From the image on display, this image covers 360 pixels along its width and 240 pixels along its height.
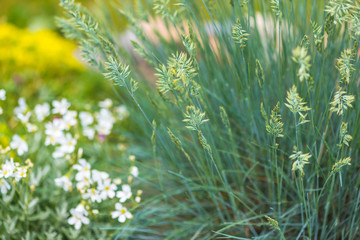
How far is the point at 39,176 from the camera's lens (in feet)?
5.29

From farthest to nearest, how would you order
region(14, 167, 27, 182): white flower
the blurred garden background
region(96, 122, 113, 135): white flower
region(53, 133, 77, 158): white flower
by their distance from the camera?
region(96, 122, 113, 135): white flower < region(53, 133, 77, 158): white flower < region(14, 167, 27, 182): white flower < the blurred garden background

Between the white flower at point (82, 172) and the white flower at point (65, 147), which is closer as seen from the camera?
the white flower at point (82, 172)

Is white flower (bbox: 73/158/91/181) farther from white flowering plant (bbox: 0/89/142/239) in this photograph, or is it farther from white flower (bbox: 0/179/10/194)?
white flower (bbox: 0/179/10/194)

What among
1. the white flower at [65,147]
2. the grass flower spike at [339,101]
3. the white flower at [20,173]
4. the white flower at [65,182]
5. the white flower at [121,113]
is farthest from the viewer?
the white flower at [121,113]

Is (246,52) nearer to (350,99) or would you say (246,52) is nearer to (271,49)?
(271,49)

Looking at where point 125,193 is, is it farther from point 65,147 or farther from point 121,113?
point 121,113

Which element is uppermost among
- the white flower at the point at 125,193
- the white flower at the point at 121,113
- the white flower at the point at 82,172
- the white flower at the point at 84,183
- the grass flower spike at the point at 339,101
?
the grass flower spike at the point at 339,101

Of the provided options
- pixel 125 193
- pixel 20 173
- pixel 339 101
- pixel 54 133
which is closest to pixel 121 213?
pixel 125 193

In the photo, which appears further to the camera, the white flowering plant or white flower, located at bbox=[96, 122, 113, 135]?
white flower, located at bbox=[96, 122, 113, 135]

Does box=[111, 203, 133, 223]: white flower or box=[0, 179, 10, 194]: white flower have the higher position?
box=[0, 179, 10, 194]: white flower

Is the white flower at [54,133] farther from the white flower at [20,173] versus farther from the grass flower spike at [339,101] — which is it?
the grass flower spike at [339,101]

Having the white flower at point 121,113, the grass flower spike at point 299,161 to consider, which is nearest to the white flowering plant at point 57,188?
the white flower at point 121,113

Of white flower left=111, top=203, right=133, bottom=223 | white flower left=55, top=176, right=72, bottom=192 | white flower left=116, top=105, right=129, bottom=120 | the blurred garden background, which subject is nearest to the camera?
the blurred garden background

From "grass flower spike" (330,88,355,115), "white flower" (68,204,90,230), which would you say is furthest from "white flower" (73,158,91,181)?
"grass flower spike" (330,88,355,115)
